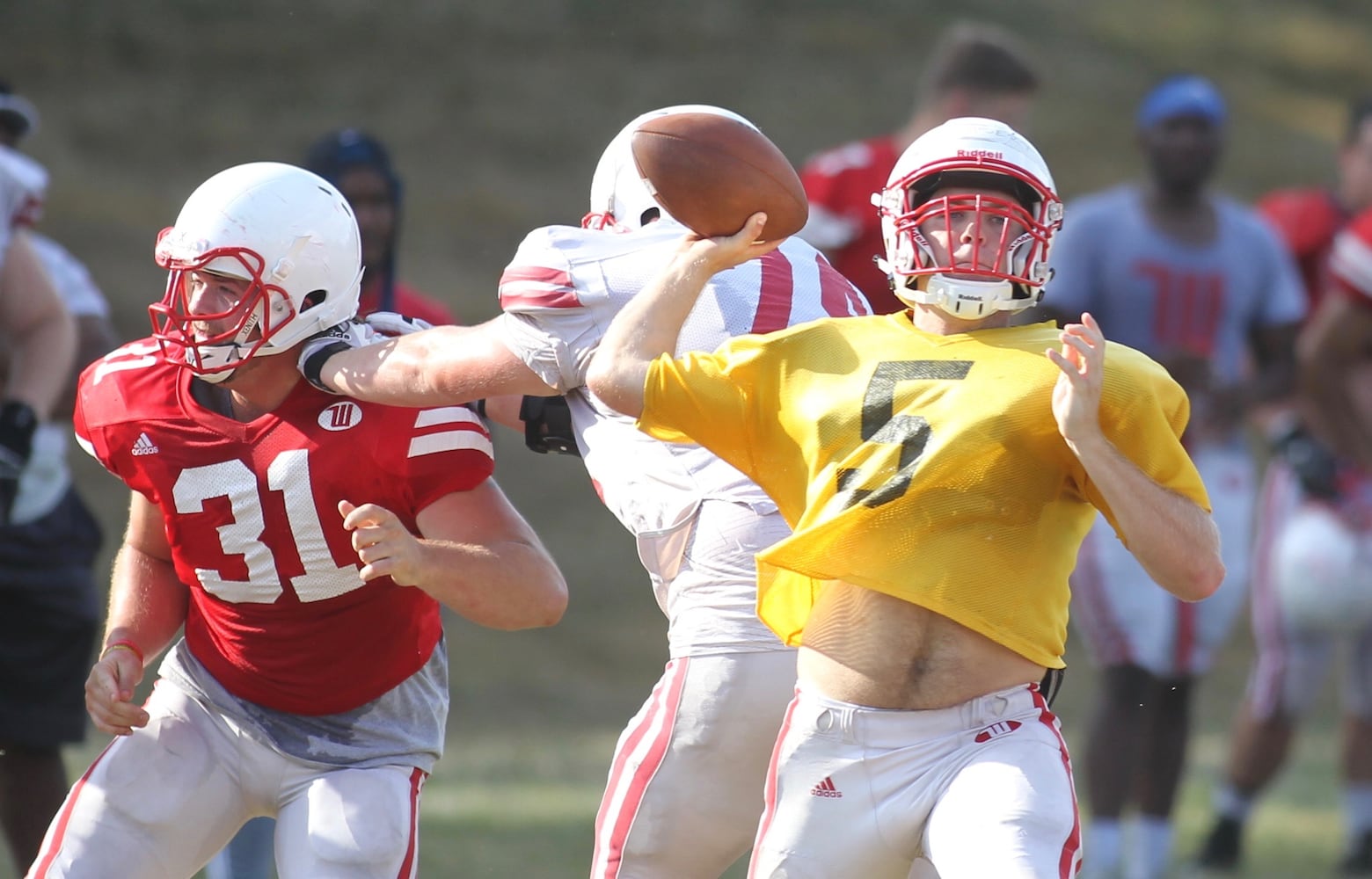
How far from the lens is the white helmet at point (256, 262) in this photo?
3.90 meters

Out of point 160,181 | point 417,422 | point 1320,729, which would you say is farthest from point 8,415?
point 160,181

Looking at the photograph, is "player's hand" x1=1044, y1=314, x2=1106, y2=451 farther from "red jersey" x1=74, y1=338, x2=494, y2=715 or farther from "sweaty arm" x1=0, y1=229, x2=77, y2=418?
"sweaty arm" x1=0, y1=229, x2=77, y2=418

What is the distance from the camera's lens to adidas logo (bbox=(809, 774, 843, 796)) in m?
3.47

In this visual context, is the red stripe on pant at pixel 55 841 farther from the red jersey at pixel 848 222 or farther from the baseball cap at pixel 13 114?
the red jersey at pixel 848 222

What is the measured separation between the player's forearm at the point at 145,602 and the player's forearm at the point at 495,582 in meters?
0.70

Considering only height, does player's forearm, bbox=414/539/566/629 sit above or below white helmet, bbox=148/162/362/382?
below

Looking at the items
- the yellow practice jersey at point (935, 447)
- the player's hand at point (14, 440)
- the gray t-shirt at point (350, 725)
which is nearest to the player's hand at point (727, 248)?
the yellow practice jersey at point (935, 447)

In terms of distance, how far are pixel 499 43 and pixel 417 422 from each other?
1580 centimetres

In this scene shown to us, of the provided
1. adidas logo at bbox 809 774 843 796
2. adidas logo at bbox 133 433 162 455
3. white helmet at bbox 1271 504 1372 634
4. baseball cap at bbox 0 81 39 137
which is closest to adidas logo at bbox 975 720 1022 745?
adidas logo at bbox 809 774 843 796

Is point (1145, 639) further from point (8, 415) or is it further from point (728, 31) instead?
point (728, 31)

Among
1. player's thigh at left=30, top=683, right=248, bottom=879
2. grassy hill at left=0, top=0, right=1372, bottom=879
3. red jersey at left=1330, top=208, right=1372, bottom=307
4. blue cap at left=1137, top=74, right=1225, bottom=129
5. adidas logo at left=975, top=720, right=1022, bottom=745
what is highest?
blue cap at left=1137, top=74, right=1225, bottom=129

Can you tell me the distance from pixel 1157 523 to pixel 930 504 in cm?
39

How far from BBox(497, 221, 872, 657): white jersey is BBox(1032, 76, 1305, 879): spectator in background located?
3111mm

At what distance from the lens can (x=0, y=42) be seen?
17.9 metres
